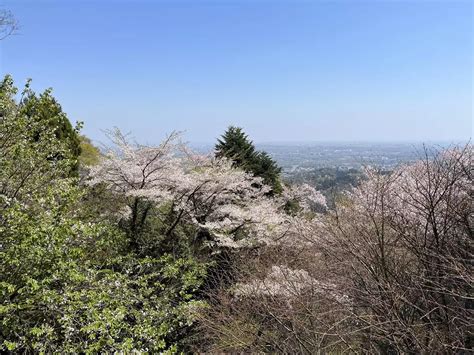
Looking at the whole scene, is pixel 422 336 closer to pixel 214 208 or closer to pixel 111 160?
pixel 214 208

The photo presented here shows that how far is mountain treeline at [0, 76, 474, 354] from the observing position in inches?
193

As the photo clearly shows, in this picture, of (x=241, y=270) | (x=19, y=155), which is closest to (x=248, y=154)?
(x=241, y=270)

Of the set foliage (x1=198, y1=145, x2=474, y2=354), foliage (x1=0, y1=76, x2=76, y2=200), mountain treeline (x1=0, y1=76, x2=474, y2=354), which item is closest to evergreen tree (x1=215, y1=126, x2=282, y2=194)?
mountain treeline (x1=0, y1=76, x2=474, y2=354)

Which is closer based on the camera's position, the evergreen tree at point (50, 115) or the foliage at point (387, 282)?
the foliage at point (387, 282)

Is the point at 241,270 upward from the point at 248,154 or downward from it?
downward

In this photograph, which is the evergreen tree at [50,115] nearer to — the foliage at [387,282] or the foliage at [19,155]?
the foliage at [19,155]

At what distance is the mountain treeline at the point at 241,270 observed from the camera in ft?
16.1

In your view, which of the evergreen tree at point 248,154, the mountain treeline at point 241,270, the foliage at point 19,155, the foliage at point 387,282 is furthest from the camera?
the evergreen tree at point 248,154

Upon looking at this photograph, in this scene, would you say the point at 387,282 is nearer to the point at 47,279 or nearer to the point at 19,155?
the point at 47,279

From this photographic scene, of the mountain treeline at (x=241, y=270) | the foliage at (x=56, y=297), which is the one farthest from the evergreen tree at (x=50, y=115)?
the foliage at (x=56, y=297)

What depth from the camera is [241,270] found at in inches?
411

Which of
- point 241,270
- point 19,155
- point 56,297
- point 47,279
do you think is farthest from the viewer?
point 241,270

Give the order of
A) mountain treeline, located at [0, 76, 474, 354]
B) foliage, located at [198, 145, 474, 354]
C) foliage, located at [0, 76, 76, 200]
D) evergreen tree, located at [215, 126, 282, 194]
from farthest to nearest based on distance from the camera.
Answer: evergreen tree, located at [215, 126, 282, 194], foliage, located at [0, 76, 76, 200], foliage, located at [198, 145, 474, 354], mountain treeline, located at [0, 76, 474, 354]

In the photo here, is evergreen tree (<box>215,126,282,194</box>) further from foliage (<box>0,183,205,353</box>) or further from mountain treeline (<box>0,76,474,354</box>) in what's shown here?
foliage (<box>0,183,205,353</box>)
